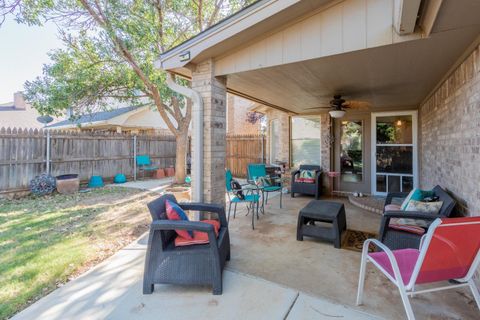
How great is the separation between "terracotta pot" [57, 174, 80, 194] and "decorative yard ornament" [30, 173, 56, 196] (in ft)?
0.56

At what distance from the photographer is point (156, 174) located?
10938mm

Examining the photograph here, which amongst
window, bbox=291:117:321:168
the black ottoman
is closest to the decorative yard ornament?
the black ottoman

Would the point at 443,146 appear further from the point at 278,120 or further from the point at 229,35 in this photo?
the point at 278,120

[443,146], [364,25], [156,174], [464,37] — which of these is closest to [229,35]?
[364,25]

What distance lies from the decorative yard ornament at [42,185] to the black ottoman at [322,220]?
6864mm

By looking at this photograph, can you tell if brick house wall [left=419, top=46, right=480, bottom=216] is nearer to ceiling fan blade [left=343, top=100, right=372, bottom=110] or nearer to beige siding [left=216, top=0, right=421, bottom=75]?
beige siding [left=216, top=0, right=421, bottom=75]

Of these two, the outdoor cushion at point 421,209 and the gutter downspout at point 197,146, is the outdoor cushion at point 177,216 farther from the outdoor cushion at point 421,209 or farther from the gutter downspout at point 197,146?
the outdoor cushion at point 421,209

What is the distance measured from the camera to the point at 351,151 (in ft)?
24.0

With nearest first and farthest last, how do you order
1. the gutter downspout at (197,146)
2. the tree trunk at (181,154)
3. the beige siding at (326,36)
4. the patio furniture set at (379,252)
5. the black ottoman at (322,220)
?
the patio furniture set at (379,252) < the beige siding at (326,36) < the black ottoman at (322,220) < the gutter downspout at (197,146) < the tree trunk at (181,154)

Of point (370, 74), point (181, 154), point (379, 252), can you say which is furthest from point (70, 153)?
point (379, 252)

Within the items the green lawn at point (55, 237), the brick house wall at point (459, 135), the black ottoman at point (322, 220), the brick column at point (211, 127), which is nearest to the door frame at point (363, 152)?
the brick house wall at point (459, 135)

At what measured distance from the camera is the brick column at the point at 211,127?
3637mm

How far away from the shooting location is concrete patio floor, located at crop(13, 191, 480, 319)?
2.12 meters

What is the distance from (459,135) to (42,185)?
8854mm
